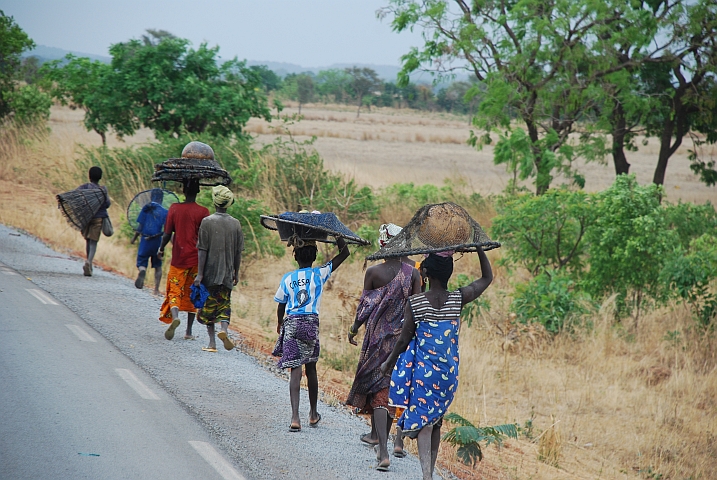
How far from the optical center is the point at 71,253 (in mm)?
15625

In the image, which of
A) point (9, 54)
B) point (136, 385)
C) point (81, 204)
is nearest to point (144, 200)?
point (81, 204)

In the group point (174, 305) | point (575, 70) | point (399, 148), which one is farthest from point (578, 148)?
point (399, 148)

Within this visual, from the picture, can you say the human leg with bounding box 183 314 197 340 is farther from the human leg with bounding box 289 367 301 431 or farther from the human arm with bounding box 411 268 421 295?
the human arm with bounding box 411 268 421 295

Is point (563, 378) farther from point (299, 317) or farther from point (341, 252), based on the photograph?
point (299, 317)

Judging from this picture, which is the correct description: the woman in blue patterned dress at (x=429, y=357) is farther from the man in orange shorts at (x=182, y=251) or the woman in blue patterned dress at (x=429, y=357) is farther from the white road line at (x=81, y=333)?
the white road line at (x=81, y=333)

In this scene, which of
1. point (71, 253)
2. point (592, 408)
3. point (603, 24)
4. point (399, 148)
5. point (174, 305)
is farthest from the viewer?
point (399, 148)

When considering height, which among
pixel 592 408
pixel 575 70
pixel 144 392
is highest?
pixel 575 70

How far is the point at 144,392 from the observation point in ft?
23.2

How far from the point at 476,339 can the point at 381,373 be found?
6.39 m

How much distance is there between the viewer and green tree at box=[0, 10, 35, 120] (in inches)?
1152

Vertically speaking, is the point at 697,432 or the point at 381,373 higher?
the point at 381,373

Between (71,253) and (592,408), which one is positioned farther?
(71,253)

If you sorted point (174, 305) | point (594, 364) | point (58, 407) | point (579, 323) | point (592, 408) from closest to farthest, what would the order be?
point (58, 407)
point (174, 305)
point (592, 408)
point (594, 364)
point (579, 323)

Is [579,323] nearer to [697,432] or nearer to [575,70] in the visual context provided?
[697,432]
